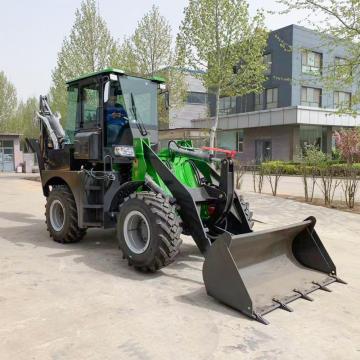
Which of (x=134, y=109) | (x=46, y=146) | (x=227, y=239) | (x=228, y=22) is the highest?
(x=228, y=22)

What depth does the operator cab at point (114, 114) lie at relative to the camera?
22.0 ft

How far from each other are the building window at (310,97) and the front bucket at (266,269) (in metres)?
31.5

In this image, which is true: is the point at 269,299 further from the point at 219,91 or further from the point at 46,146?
the point at 219,91

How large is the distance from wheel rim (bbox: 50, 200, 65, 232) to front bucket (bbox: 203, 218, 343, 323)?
3.79 m

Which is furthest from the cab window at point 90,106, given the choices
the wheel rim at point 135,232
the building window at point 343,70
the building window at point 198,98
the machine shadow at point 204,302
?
the building window at point 198,98

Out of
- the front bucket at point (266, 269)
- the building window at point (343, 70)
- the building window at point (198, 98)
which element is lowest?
the front bucket at point (266, 269)

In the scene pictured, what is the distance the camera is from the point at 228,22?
15883 mm

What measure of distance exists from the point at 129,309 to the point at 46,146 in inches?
191

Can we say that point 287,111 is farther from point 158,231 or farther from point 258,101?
point 158,231

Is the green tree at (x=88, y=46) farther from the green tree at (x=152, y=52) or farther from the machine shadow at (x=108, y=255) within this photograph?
the machine shadow at (x=108, y=255)

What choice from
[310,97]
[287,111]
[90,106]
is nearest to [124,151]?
[90,106]

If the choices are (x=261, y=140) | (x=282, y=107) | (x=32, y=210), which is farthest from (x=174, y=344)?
(x=261, y=140)

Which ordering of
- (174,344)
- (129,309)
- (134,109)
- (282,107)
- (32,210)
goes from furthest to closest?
(282,107)
(32,210)
(134,109)
(129,309)
(174,344)

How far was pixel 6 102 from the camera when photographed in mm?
47062
